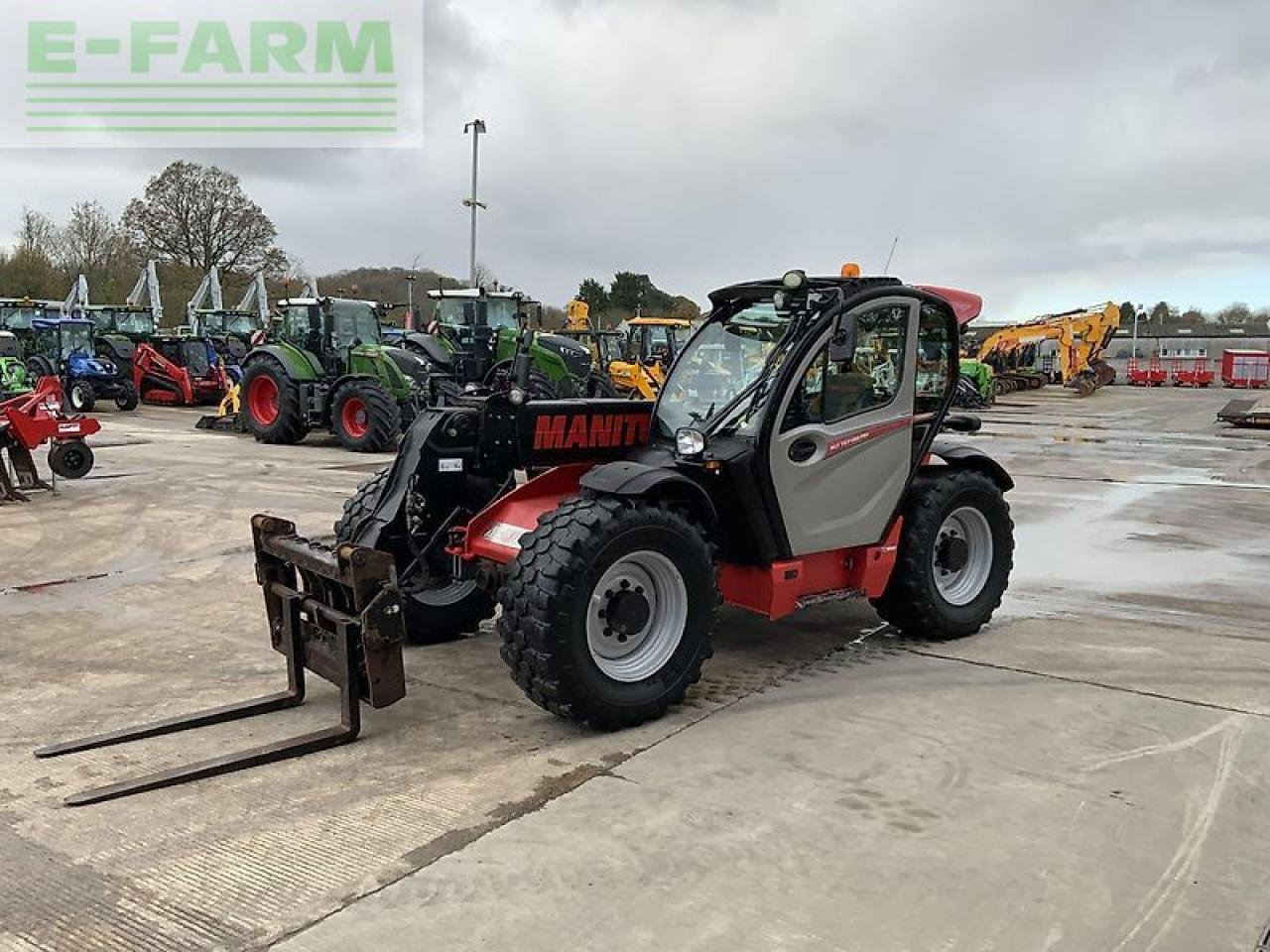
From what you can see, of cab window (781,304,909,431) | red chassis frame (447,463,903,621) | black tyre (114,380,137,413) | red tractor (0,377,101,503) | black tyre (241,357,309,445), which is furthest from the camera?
black tyre (114,380,137,413)

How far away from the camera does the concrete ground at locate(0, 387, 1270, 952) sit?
9.55ft

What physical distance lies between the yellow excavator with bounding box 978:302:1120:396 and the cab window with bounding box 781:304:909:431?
34.2 m

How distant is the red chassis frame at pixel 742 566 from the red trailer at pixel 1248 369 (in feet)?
160

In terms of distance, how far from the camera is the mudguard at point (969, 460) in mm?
5909

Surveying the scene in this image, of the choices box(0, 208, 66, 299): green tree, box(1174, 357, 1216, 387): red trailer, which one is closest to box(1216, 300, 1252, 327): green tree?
box(1174, 357, 1216, 387): red trailer

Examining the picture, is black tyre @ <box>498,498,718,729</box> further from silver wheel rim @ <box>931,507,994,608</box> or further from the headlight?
silver wheel rim @ <box>931,507,994,608</box>

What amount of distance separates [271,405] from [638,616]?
14.6 meters

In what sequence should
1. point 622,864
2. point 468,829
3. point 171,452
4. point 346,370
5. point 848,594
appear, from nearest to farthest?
1. point 622,864
2. point 468,829
3. point 848,594
4. point 171,452
5. point 346,370

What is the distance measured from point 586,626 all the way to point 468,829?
1.02 metres

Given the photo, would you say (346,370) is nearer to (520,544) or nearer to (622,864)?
(520,544)

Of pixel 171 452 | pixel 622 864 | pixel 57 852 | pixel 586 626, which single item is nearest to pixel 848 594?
pixel 586 626

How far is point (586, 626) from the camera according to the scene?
418 centimetres

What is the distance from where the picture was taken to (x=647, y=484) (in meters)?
4.32

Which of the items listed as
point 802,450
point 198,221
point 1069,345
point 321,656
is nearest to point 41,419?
point 321,656
